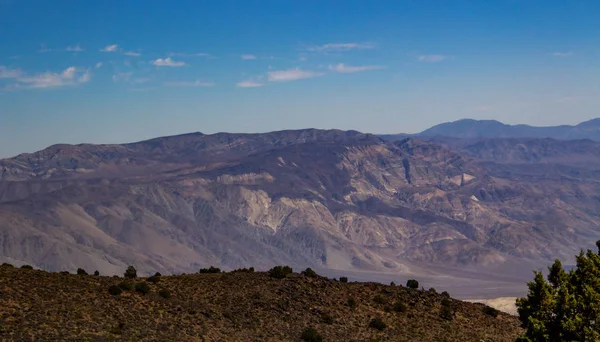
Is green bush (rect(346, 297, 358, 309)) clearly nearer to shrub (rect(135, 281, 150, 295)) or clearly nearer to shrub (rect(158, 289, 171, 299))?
shrub (rect(158, 289, 171, 299))

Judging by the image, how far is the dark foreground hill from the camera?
56.2m

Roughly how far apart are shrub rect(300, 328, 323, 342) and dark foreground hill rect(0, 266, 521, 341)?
55cm

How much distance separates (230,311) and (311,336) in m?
8.20

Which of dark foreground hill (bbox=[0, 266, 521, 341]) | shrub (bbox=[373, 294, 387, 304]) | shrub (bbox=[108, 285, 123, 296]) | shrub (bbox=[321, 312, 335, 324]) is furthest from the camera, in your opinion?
shrub (bbox=[373, 294, 387, 304])

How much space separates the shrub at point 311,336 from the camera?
62.6 metres

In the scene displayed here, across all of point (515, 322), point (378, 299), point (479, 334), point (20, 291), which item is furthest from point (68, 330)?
point (515, 322)

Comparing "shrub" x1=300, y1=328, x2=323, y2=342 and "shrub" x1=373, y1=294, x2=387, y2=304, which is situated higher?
"shrub" x1=373, y1=294, x2=387, y2=304

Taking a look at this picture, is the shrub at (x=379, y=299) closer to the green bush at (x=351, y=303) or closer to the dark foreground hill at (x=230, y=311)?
the dark foreground hill at (x=230, y=311)

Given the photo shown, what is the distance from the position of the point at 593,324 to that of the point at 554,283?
8.06m

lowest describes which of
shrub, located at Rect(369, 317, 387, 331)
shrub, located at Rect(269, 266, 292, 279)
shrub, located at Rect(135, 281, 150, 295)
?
shrub, located at Rect(369, 317, 387, 331)

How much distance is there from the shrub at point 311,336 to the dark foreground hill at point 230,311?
0.55 meters

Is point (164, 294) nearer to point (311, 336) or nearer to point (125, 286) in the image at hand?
point (125, 286)

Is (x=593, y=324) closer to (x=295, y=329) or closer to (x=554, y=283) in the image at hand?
(x=554, y=283)

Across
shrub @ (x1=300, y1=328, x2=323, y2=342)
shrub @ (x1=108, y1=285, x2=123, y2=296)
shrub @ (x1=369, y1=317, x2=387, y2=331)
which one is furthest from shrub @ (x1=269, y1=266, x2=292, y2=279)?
shrub @ (x1=108, y1=285, x2=123, y2=296)
